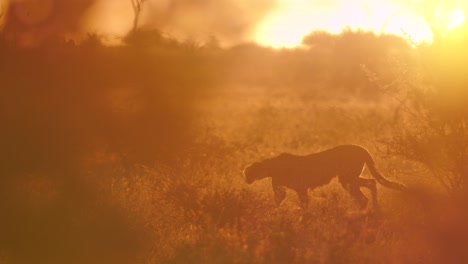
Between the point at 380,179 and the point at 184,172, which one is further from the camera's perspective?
the point at 184,172

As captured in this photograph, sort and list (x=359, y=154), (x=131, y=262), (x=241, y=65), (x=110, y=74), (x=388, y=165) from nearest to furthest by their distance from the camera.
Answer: (x=131, y=262) < (x=359, y=154) < (x=388, y=165) < (x=110, y=74) < (x=241, y=65)

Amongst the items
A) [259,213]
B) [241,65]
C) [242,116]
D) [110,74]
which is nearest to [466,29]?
[259,213]

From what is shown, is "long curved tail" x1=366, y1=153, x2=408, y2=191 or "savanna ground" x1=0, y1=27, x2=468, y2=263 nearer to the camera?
"savanna ground" x1=0, y1=27, x2=468, y2=263

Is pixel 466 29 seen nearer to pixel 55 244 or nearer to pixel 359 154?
pixel 359 154

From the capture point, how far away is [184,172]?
1241cm

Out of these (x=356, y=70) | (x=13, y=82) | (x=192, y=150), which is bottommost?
(x=192, y=150)

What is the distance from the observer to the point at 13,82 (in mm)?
18609

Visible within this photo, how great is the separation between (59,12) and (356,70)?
18198 millimetres

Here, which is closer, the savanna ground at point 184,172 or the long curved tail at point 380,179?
the savanna ground at point 184,172

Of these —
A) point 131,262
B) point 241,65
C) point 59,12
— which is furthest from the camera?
point 241,65

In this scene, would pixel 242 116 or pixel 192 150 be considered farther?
pixel 242 116

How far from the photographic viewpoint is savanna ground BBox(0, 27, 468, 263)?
32.3 ft

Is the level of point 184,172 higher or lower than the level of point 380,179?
higher

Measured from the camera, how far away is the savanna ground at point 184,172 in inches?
387
